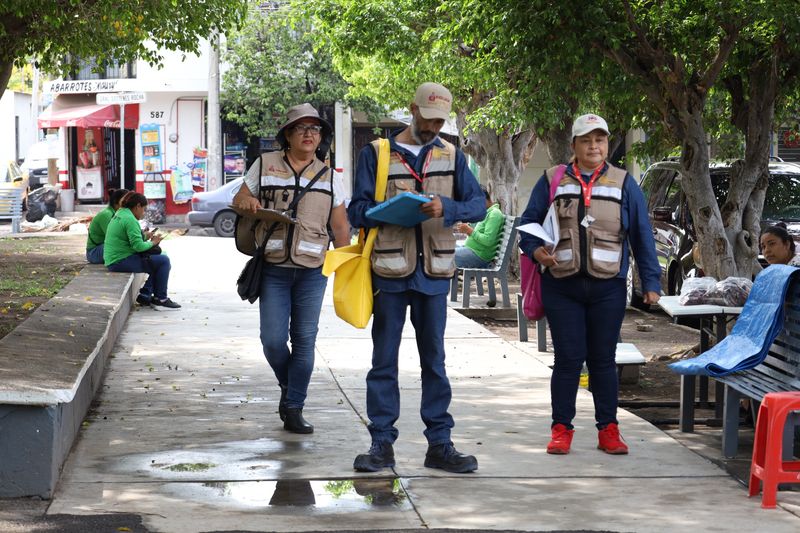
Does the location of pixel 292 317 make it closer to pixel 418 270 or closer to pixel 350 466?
pixel 350 466

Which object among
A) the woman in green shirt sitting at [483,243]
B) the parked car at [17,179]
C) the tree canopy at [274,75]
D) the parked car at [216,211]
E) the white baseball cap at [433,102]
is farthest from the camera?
the parked car at [17,179]

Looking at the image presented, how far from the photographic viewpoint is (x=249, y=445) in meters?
7.20

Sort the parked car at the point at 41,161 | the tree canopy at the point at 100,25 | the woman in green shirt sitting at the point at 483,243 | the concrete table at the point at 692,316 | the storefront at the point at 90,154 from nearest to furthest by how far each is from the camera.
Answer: the concrete table at the point at 692,316 → the tree canopy at the point at 100,25 → the woman in green shirt sitting at the point at 483,243 → the storefront at the point at 90,154 → the parked car at the point at 41,161

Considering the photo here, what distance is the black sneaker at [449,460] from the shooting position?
6555mm

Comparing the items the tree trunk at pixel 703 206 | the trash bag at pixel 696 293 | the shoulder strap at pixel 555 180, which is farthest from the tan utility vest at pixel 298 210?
the tree trunk at pixel 703 206

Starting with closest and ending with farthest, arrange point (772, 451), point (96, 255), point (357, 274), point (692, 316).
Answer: point (772, 451) < point (357, 274) < point (692, 316) < point (96, 255)

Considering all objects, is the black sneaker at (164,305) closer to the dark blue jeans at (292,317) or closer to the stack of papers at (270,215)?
the dark blue jeans at (292,317)


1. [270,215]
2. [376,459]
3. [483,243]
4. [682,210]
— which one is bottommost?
[376,459]

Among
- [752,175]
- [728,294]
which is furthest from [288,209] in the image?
[752,175]

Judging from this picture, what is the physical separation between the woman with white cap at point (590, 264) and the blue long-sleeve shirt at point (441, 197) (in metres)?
0.55

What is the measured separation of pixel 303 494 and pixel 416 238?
4.47 ft

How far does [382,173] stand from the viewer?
21.5 feet

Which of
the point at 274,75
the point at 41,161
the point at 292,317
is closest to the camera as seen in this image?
the point at 292,317

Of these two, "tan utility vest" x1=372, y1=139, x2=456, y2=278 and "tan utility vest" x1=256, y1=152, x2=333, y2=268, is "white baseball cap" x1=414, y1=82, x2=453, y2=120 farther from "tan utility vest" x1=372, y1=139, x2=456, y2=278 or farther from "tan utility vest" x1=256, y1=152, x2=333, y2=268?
"tan utility vest" x1=256, y1=152, x2=333, y2=268
